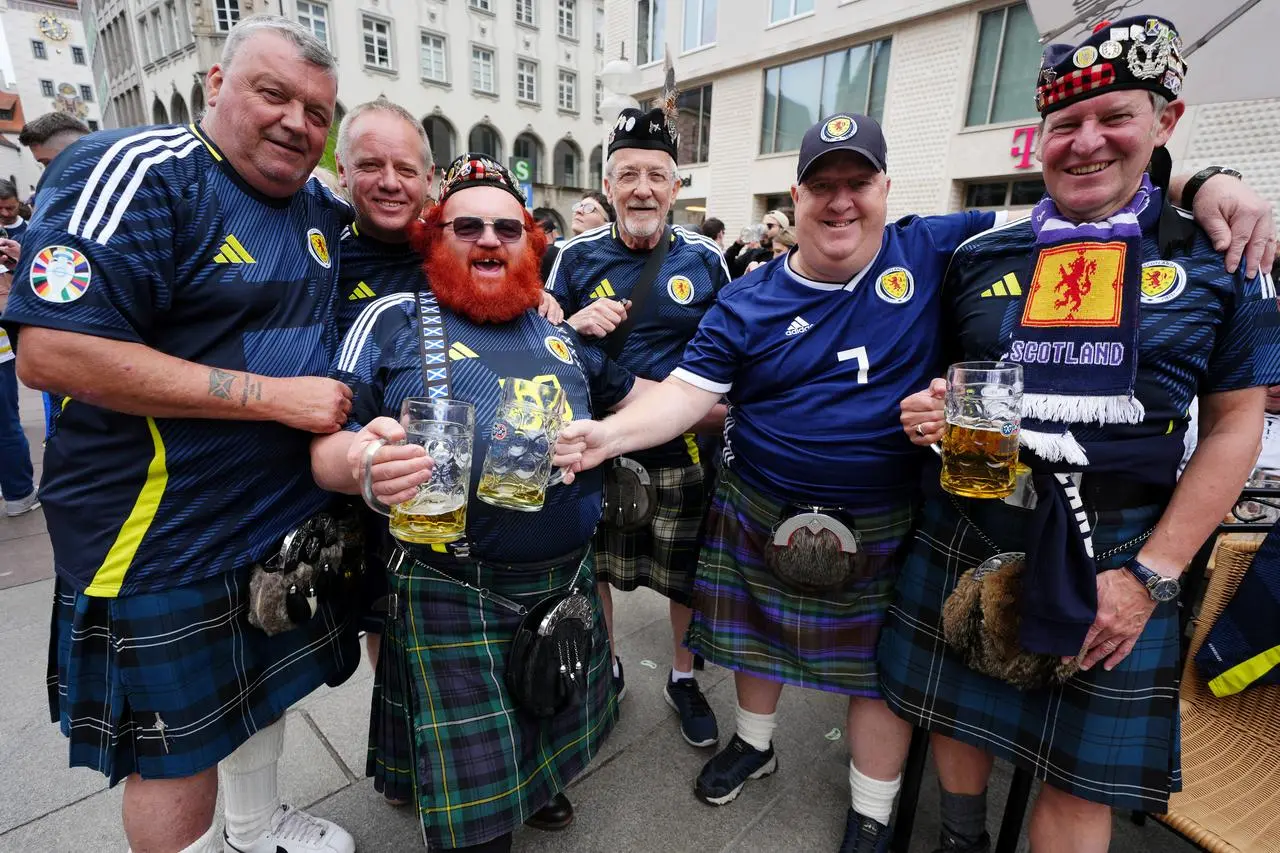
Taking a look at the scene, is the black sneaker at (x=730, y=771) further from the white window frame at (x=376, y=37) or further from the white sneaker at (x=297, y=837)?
the white window frame at (x=376, y=37)

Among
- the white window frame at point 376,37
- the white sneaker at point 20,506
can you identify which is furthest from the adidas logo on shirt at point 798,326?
the white window frame at point 376,37

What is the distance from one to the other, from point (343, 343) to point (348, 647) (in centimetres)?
103

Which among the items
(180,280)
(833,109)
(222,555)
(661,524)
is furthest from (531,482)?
(833,109)

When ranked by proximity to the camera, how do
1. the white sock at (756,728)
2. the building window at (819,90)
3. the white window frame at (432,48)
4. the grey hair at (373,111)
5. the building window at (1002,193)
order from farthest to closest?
1. the white window frame at (432,48)
2. the building window at (819,90)
3. the building window at (1002,193)
4. the white sock at (756,728)
5. the grey hair at (373,111)

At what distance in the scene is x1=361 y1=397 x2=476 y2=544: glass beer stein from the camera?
131cm

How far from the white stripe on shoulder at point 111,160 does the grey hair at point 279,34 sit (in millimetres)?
243

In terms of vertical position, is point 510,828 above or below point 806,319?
below

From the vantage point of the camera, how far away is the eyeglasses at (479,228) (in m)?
1.88

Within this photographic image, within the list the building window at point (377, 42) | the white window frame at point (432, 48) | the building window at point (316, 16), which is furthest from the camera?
the white window frame at point (432, 48)

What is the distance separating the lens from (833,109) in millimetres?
15281

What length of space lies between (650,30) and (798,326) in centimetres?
2118

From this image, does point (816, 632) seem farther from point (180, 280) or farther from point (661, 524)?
point (180, 280)

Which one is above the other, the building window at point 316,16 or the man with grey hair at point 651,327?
the building window at point 316,16

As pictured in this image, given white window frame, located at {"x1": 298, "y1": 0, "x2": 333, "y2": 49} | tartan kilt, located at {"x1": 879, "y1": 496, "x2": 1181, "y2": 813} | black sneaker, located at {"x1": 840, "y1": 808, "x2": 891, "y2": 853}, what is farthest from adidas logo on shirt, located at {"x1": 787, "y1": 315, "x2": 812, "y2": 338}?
white window frame, located at {"x1": 298, "y1": 0, "x2": 333, "y2": 49}
